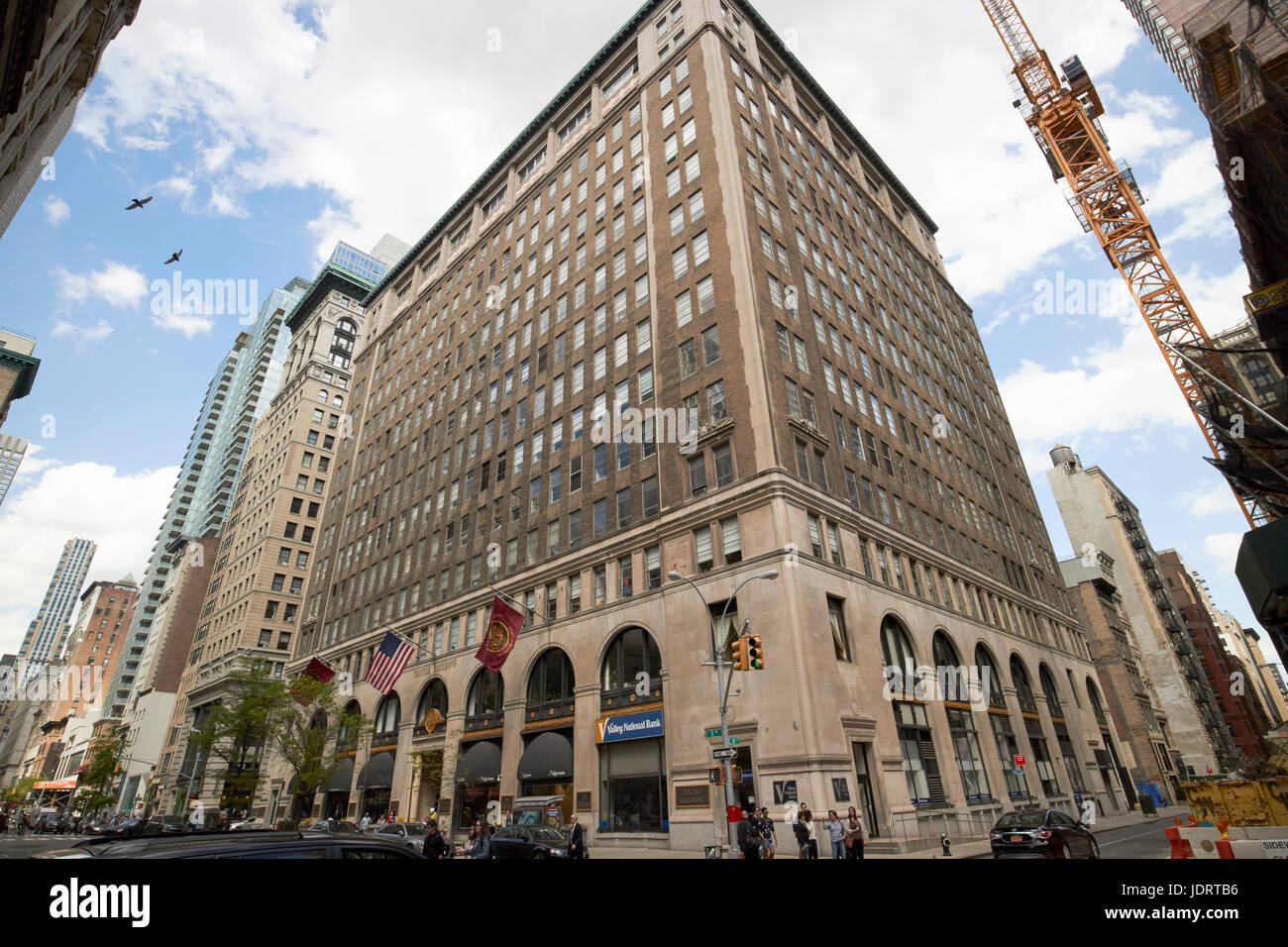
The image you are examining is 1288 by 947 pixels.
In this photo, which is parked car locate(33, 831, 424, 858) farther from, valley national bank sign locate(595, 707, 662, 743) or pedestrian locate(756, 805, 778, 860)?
valley national bank sign locate(595, 707, 662, 743)

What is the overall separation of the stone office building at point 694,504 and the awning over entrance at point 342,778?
713 mm

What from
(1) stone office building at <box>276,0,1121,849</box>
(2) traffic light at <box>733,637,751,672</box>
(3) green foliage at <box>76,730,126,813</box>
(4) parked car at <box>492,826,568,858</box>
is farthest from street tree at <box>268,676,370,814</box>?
(3) green foliage at <box>76,730,126,813</box>

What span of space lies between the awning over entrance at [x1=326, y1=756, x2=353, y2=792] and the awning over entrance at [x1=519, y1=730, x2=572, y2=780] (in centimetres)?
2032

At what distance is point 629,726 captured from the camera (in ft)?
105

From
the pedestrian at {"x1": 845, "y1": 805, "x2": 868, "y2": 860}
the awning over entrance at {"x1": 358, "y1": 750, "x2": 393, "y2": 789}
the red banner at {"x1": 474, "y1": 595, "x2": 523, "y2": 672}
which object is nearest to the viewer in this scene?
the pedestrian at {"x1": 845, "y1": 805, "x2": 868, "y2": 860}

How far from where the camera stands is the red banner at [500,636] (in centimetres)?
3159

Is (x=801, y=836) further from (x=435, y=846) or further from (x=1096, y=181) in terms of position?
(x=1096, y=181)

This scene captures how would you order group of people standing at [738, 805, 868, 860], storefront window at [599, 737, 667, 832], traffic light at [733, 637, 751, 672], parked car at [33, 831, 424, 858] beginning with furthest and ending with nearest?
1. storefront window at [599, 737, 667, 832]
2. traffic light at [733, 637, 751, 672]
3. group of people standing at [738, 805, 868, 860]
4. parked car at [33, 831, 424, 858]

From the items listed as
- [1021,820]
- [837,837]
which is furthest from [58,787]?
[1021,820]

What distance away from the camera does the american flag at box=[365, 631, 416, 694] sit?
115ft

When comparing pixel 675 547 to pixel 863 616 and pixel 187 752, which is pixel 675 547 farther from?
pixel 187 752

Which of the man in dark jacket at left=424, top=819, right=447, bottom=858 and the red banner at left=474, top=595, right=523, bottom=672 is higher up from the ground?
the red banner at left=474, top=595, right=523, bottom=672

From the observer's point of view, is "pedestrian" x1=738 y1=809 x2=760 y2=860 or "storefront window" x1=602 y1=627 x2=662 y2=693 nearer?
"pedestrian" x1=738 y1=809 x2=760 y2=860
